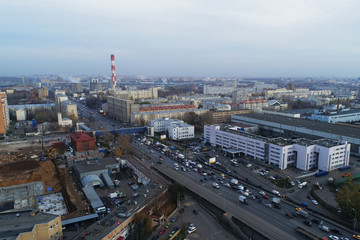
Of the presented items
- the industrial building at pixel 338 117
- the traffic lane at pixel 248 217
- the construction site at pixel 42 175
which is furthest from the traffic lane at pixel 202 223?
the industrial building at pixel 338 117

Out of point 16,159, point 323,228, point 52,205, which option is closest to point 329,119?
point 323,228

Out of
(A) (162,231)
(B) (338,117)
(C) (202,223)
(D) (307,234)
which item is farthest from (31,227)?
(B) (338,117)

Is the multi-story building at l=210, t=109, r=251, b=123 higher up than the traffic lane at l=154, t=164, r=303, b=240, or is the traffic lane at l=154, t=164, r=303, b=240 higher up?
the multi-story building at l=210, t=109, r=251, b=123

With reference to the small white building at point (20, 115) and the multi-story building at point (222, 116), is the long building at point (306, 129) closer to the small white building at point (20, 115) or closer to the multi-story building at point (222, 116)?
the multi-story building at point (222, 116)

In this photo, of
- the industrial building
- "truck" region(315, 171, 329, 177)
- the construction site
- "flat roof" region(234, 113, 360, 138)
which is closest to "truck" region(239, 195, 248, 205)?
"truck" region(315, 171, 329, 177)

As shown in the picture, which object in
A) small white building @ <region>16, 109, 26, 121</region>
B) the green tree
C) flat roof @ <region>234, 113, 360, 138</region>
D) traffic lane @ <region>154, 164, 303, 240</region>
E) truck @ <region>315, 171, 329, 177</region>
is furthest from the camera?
small white building @ <region>16, 109, 26, 121</region>

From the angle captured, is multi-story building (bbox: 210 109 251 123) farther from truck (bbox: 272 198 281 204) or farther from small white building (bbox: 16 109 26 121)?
small white building (bbox: 16 109 26 121)

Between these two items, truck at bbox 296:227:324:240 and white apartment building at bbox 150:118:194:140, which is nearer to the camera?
truck at bbox 296:227:324:240
